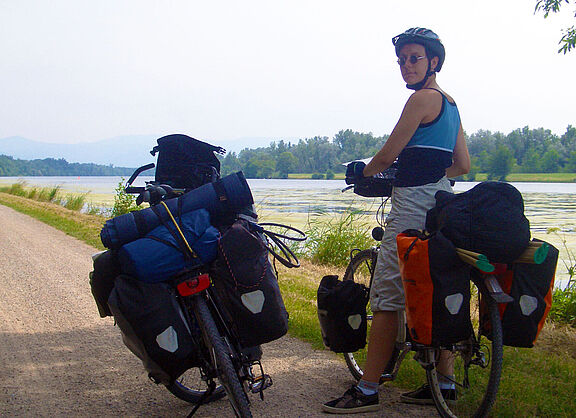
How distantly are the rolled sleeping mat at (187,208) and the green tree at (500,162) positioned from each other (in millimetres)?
14211

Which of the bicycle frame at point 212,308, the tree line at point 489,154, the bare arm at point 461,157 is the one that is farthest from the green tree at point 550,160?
the bicycle frame at point 212,308

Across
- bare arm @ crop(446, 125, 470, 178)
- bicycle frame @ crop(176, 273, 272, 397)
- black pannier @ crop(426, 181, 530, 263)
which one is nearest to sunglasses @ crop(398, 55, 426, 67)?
bare arm @ crop(446, 125, 470, 178)

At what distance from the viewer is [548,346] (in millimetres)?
4613

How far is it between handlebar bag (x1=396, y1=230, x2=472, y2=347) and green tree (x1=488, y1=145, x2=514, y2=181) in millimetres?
13990

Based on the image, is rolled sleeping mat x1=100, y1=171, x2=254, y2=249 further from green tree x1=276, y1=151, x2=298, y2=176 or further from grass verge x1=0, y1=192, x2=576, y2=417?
green tree x1=276, y1=151, x2=298, y2=176

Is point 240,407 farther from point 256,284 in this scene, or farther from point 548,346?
point 548,346

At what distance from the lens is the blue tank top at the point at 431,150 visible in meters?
2.94

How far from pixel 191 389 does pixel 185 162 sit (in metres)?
1.44

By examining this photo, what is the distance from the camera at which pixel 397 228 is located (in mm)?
3090

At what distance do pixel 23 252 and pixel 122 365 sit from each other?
652 centimetres

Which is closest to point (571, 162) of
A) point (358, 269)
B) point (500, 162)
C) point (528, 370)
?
point (500, 162)

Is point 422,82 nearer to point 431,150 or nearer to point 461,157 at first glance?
point 431,150

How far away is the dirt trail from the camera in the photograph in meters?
3.31

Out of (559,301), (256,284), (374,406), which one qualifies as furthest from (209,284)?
(559,301)
